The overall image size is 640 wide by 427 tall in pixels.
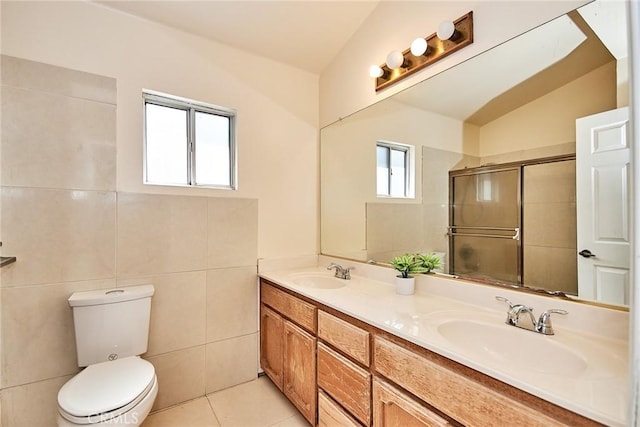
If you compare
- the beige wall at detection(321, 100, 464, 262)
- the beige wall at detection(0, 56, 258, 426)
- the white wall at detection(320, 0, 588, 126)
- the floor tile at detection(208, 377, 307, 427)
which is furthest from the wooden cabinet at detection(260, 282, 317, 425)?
the white wall at detection(320, 0, 588, 126)

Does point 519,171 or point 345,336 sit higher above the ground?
point 519,171

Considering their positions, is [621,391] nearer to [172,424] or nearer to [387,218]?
[387,218]

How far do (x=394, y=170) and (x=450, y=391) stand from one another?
1.45 m

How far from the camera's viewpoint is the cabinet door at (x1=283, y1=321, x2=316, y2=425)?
1.65 meters

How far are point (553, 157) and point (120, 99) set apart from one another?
2301 millimetres

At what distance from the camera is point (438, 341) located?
40.8 inches

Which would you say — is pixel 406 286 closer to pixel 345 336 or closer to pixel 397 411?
pixel 345 336

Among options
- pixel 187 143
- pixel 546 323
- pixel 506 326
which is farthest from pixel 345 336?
pixel 187 143

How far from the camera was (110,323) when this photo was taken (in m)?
1.66

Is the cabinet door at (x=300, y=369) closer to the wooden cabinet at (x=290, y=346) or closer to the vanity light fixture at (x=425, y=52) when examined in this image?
the wooden cabinet at (x=290, y=346)

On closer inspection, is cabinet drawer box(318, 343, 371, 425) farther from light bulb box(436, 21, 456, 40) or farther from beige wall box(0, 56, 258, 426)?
light bulb box(436, 21, 456, 40)

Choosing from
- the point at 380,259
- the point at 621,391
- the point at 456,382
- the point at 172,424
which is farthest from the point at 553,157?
the point at 172,424

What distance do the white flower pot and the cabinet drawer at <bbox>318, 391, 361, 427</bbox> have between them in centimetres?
66

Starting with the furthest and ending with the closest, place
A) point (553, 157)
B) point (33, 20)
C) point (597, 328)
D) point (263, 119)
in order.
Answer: point (263, 119)
point (33, 20)
point (553, 157)
point (597, 328)
